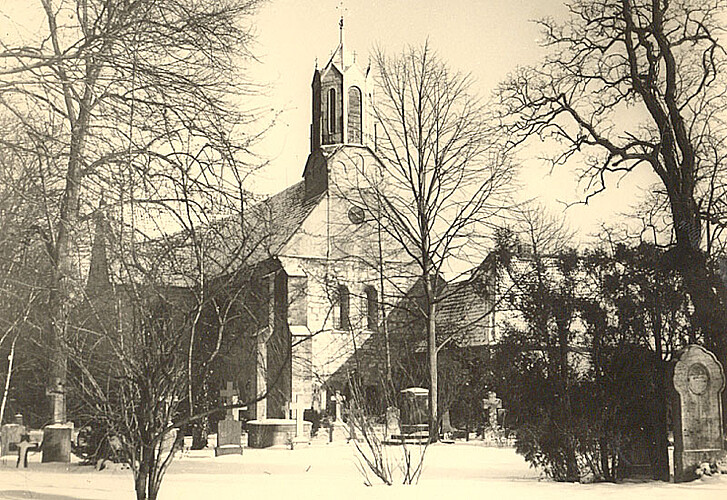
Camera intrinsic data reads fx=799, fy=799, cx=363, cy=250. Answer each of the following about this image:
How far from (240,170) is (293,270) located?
59.0 ft

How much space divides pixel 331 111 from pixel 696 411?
20.1 meters

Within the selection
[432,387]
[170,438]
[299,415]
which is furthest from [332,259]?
[170,438]

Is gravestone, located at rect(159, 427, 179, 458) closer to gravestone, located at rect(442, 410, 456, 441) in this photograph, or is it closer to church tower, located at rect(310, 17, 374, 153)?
gravestone, located at rect(442, 410, 456, 441)

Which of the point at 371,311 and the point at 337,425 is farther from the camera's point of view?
the point at 371,311

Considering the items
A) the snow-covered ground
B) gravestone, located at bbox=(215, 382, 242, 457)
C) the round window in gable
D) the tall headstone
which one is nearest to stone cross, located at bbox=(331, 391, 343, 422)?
the round window in gable

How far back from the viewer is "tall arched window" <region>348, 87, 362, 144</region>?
27.8m

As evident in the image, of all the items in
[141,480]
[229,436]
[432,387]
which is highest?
[432,387]

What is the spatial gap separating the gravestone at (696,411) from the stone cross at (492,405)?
8.43 meters

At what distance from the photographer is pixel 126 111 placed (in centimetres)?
746

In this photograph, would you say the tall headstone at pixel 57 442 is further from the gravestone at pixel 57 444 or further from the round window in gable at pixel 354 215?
the round window in gable at pixel 354 215

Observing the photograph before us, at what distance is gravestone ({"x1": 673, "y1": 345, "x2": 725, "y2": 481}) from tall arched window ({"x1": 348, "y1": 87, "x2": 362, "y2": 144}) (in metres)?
19.4

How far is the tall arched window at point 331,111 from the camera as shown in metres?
27.9

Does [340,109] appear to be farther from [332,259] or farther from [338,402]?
[338,402]

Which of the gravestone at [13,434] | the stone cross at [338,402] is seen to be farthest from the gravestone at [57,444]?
the stone cross at [338,402]
